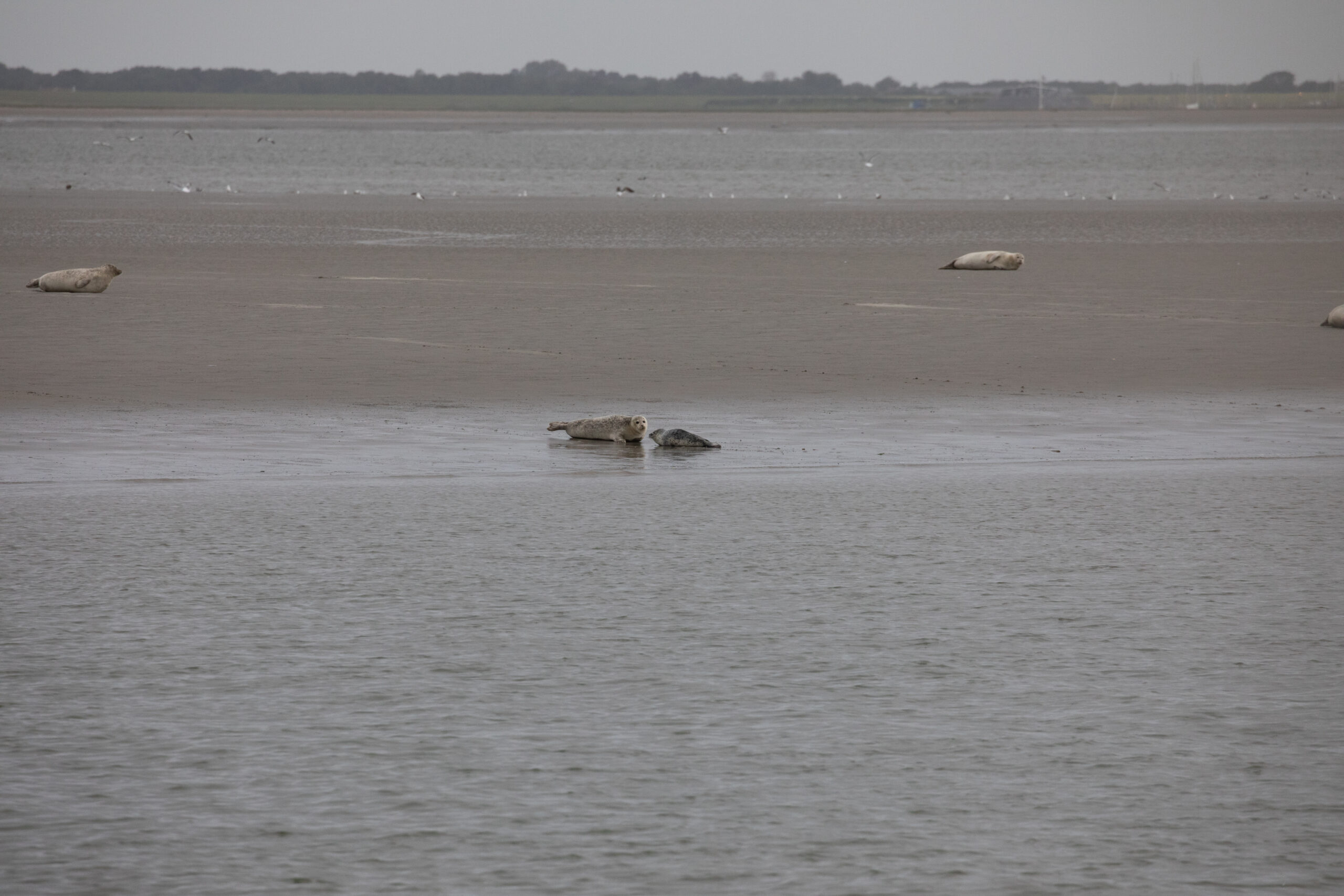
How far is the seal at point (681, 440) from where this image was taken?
1254 cm

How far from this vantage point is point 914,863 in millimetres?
4719

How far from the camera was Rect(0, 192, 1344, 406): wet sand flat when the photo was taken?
16078mm

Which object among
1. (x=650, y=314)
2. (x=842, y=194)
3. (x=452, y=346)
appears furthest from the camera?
(x=842, y=194)

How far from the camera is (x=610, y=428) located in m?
12.7

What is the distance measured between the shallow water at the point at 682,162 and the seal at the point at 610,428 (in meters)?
39.7

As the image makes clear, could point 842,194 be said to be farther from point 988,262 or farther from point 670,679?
point 670,679

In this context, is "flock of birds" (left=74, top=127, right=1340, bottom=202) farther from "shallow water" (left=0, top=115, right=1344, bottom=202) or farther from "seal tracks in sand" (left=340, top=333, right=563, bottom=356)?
"seal tracks in sand" (left=340, top=333, right=563, bottom=356)

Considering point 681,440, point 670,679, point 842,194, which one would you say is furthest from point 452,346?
point 842,194

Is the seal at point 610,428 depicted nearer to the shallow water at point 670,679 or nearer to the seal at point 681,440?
the seal at point 681,440

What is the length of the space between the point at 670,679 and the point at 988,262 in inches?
824

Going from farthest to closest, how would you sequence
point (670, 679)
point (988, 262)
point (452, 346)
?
point (988, 262) < point (452, 346) < point (670, 679)

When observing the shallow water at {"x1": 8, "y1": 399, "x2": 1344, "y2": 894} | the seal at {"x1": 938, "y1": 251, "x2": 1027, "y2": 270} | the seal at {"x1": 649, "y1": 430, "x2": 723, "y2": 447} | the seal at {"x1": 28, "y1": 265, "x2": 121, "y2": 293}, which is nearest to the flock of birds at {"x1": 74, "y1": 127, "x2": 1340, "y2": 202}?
the seal at {"x1": 938, "y1": 251, "x2": 1027, "y2": 270}

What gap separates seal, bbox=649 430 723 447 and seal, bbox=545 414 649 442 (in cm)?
15

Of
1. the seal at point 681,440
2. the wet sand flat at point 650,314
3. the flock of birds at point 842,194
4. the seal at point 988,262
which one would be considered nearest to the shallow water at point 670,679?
the seal at point 681,440
